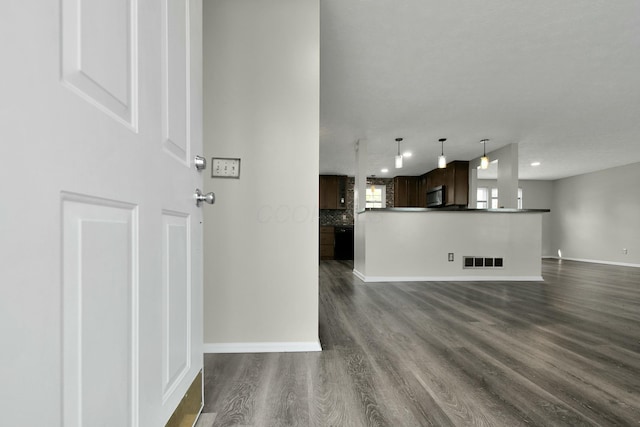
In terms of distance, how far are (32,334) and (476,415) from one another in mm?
1460

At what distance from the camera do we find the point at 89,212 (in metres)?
0.51

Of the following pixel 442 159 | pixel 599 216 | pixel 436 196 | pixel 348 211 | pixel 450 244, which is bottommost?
pixel 450 244

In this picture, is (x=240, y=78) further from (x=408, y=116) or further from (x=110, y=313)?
(x=408, y=116)

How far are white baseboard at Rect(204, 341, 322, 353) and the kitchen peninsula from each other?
2672 mm

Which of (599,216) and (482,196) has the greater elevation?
(482,196)

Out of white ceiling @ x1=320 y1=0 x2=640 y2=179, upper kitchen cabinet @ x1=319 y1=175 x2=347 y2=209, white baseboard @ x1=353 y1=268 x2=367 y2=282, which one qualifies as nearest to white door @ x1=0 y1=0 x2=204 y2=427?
white ceiling @ x1=320 y1=0 x2=640 y2=179

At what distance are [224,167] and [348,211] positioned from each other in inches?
272

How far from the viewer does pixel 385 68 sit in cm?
289

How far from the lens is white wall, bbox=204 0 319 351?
6.18 feet

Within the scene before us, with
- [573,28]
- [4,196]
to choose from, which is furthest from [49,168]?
[573,28]

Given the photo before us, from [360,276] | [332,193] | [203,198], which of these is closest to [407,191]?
[332,193]

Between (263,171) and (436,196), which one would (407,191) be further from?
(263,171)

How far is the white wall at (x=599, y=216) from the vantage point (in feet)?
22.2

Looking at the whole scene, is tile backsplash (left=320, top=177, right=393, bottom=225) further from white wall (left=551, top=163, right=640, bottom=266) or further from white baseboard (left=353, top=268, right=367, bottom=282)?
white wall (left=551, top=163, right=640, bottom=266)
